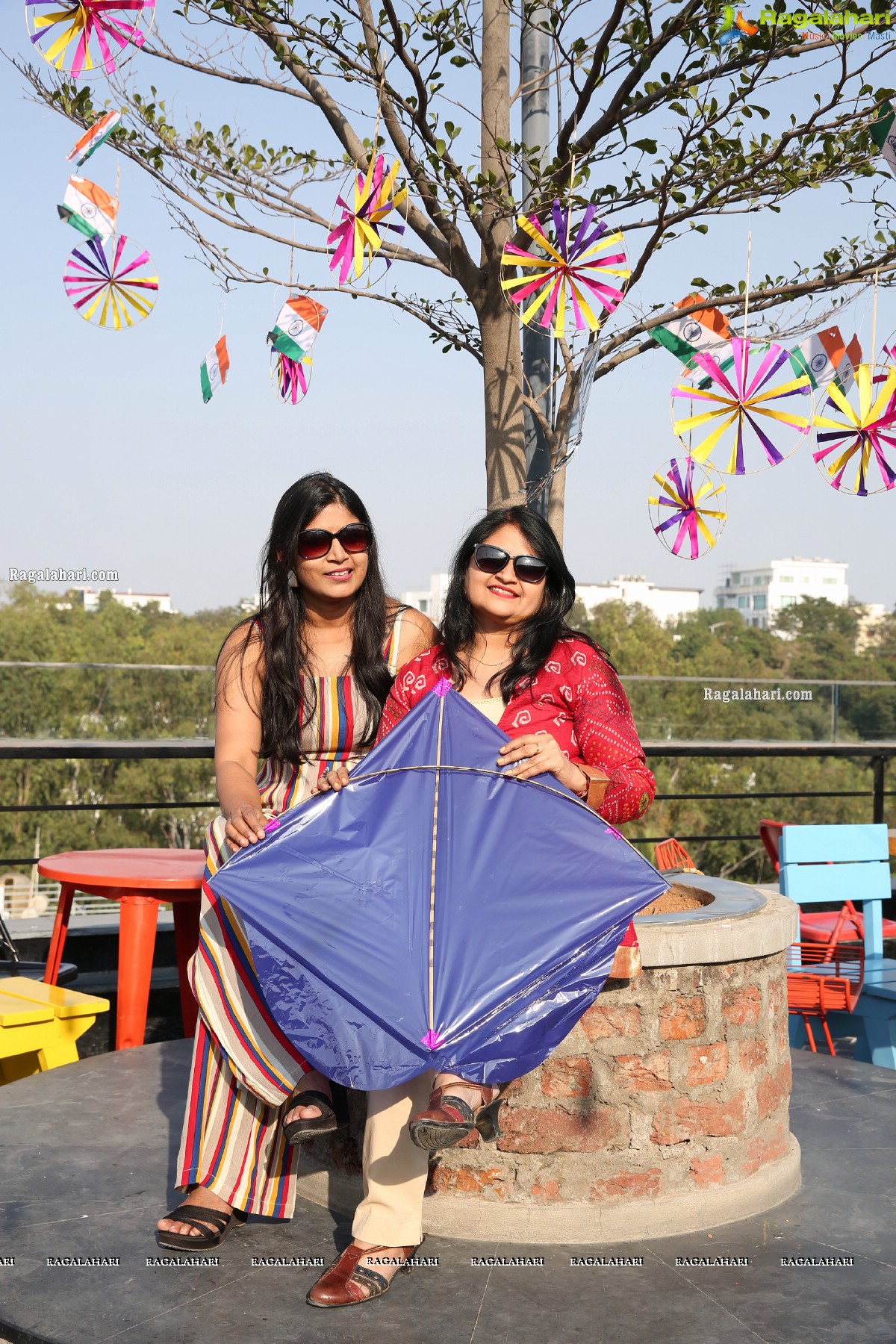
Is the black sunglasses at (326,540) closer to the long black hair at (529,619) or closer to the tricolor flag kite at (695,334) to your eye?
the long black hair at (529,619)

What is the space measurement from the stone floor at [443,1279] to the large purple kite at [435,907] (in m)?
0.43

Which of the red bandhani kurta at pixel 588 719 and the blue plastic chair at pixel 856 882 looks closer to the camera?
the red bandhani kurta at pixel 588 719

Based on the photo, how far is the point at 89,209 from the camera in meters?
3.54

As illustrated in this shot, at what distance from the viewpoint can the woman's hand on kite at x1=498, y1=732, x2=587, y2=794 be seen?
250 cm

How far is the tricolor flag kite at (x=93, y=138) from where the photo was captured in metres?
3.44

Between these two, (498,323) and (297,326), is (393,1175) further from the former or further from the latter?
(297,326)

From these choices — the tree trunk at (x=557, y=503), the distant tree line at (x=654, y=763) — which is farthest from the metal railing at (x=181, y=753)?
the distant tree line at (x=654, y=763)

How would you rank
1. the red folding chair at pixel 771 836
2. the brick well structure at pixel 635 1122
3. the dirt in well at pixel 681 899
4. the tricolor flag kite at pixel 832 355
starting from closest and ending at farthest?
the brick well structure at pixel 635 1122 < the dirt in well at pixel 681 899 < the tricolor flag kite at pixel 832 355 < the red folding chair at pixel 771 836

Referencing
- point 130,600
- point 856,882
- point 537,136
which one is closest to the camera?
point 537,136

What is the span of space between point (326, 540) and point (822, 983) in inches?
90.8

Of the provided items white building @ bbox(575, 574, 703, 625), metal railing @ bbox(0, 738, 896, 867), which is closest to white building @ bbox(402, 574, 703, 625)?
white building @ bbox(575, 574, 703, 625)

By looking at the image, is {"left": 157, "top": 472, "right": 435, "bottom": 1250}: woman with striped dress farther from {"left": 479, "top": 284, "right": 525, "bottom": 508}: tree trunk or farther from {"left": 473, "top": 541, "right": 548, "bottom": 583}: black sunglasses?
{"left": 479, "top": 284, "right": 525, "bottom": 508}: tree trunk

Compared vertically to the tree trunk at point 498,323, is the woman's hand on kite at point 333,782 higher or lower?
lower

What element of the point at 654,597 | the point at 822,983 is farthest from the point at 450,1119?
the point at 654,597
